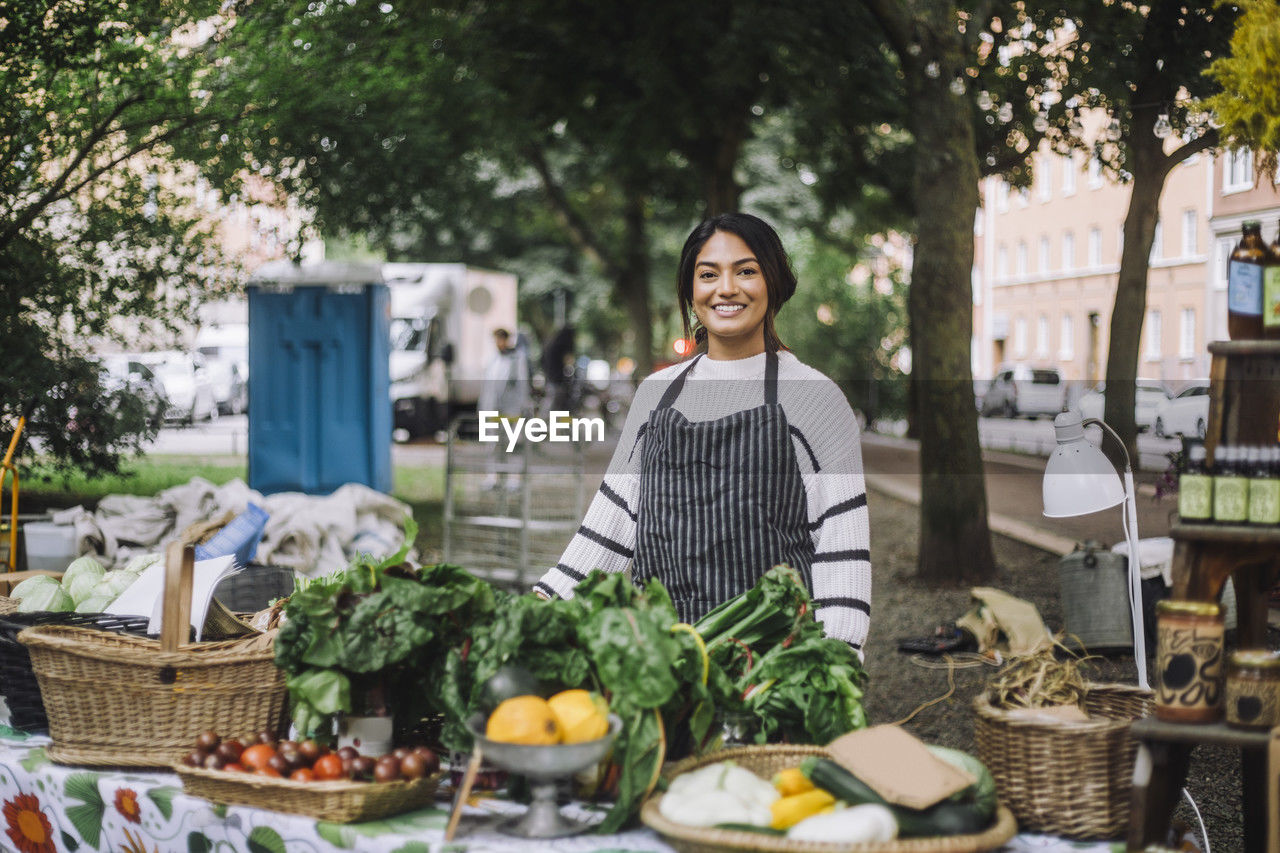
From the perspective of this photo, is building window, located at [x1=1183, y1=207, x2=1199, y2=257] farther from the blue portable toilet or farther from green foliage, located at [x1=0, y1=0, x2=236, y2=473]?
the blue portable toilet

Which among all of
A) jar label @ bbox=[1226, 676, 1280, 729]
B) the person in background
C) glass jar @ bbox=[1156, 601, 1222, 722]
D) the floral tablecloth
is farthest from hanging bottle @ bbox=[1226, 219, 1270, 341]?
the person in background

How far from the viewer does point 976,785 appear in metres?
2.05

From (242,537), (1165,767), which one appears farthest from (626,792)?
(242,537)

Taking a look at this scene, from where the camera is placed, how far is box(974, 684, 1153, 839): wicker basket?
7.07 ft

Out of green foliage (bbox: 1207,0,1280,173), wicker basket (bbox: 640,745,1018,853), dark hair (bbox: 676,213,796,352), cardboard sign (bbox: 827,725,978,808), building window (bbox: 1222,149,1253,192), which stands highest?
building window (bbox: 1222,149,1253,192)

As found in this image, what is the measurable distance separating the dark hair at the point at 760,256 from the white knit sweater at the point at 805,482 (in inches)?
5.0

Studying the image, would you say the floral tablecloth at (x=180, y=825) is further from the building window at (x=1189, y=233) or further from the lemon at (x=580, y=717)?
the building window at (x=1189, y=233)

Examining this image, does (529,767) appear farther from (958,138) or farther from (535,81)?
(535,81)

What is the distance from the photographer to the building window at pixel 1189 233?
5.75 meters

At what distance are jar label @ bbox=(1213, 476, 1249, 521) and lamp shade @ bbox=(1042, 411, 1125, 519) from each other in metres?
0.91

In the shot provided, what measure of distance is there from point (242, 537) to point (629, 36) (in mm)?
9320

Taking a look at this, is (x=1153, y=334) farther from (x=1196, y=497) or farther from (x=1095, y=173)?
(x=1196, y=497)

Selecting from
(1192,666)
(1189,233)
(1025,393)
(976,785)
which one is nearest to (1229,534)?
(1192,666)

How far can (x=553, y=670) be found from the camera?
7.00ft
